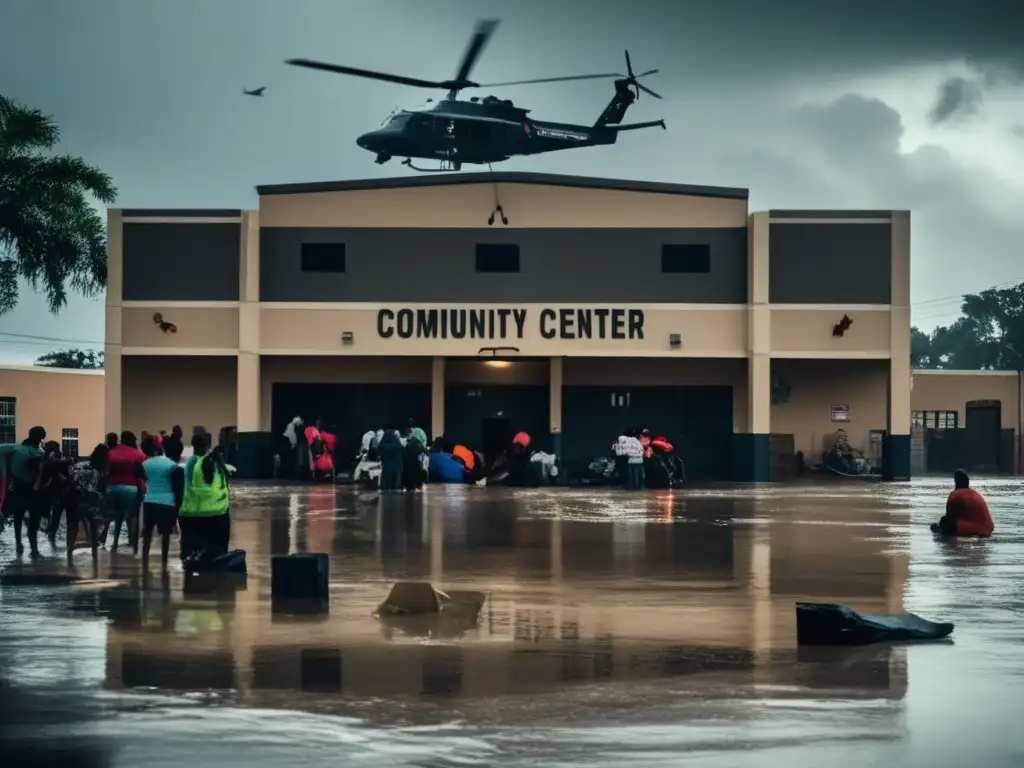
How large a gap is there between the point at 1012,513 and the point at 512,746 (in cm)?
2360

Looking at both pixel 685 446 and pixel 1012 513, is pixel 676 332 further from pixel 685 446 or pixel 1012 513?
pixel 1012 513

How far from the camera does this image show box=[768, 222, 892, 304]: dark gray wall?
4575 centimetres

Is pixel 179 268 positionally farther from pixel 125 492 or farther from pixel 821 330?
pixel 125 492

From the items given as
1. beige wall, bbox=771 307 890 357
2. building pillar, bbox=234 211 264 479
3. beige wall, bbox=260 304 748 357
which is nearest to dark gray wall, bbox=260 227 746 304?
beige wall, bbox=260 304 748 357

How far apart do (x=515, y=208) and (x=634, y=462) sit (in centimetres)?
936

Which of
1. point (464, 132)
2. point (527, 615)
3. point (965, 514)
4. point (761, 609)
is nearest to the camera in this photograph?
point (527, 615)

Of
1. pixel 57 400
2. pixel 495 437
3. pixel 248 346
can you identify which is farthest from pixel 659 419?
pixel 57 400

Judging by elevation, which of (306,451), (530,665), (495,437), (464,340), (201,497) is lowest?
(530,665)

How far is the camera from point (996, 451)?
59188 millimetres

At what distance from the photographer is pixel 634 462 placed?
132 feet

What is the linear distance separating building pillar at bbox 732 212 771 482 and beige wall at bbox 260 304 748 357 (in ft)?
2.14

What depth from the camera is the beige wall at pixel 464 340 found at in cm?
4572

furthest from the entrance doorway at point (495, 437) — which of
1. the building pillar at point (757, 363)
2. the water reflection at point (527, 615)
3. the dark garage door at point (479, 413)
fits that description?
the water reflection at point (527, 615)

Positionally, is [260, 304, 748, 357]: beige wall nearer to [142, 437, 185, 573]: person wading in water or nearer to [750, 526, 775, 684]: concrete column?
[750, 526, 775, 684]: concrete column
